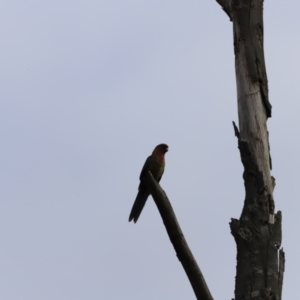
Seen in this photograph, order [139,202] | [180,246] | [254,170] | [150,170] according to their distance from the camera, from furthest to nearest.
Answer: [150,170], [139,202], [254,170], [180,246]

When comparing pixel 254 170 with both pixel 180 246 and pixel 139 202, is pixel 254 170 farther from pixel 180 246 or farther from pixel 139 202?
pixel 139 202

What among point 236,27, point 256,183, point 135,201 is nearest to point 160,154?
point 135,201

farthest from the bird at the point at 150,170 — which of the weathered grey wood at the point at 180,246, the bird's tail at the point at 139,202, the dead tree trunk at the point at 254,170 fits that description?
the weathered grey wood at the point at 180,246

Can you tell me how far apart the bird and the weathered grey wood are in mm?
3856

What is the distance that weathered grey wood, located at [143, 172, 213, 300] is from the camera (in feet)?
14.9

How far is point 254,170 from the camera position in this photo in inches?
201

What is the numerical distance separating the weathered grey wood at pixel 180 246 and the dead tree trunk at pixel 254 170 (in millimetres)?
319

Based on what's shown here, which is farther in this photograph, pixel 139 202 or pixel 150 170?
pixel 150 170

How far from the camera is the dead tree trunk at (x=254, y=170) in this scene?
4.71 meters

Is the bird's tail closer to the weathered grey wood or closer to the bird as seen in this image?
the bird

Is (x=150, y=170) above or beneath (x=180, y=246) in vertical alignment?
above

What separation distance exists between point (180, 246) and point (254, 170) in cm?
91

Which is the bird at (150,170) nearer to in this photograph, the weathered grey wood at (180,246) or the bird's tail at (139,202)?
the bird's tail at (139,202)

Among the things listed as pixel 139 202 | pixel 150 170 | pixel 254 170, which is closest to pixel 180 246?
pixel 254 170
